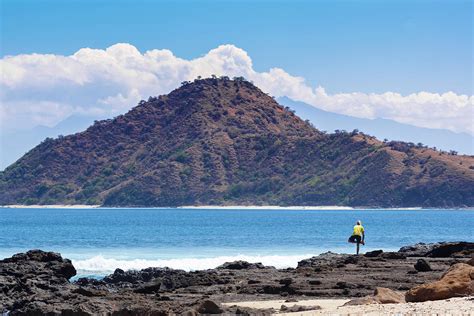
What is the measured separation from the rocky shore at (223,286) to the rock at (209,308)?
2cm

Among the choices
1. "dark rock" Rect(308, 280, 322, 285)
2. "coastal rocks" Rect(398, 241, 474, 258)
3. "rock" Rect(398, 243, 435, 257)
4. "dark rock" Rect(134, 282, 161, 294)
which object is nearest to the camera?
"dark rock" Rect(308, 280, 322, 285)

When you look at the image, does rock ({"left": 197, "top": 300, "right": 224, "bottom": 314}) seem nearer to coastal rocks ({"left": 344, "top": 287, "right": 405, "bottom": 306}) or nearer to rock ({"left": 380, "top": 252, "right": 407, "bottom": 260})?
coastal rocks ({"left": 344, "top": 287, "right": 405, "bottom": 306})

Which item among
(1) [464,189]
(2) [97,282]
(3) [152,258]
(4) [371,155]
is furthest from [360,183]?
(2) [97,282]

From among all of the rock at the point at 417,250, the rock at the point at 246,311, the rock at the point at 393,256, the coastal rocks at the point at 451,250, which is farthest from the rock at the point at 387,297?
the rock at the point at 417,250

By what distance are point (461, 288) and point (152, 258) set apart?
33.0 m

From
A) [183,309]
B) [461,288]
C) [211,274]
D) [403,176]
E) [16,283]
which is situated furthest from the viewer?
[403,176]

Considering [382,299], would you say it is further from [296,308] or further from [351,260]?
[351,260]

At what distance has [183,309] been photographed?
687 inches

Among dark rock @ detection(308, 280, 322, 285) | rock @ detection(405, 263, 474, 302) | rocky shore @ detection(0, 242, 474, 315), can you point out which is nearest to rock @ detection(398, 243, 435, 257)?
rocky shore @ detection(0, 242, 474, 315)

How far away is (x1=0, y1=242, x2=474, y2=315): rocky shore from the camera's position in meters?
16.9

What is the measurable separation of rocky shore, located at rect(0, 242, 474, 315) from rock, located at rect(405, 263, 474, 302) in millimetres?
15

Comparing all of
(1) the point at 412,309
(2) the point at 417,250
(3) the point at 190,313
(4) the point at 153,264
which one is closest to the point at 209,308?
(3) the point at 190,313

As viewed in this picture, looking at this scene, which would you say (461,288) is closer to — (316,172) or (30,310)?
(30,310)

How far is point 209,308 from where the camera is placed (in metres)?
17.0
